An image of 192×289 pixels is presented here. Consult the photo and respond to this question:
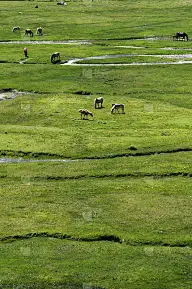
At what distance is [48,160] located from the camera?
1940 inches

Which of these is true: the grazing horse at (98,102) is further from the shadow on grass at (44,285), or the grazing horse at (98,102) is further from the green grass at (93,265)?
the shadow on grass at (44,285)

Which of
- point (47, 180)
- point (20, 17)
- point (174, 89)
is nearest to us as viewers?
point (47, 180)

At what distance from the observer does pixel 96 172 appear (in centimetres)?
4562

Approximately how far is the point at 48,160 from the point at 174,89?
1070 inches

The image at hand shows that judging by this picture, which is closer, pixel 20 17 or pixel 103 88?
pixel 103 88

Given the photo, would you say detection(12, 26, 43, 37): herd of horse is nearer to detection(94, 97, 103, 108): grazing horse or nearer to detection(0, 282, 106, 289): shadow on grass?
detection(94, 97, 103, 108): grazing horse

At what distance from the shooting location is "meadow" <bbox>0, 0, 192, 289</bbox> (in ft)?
104

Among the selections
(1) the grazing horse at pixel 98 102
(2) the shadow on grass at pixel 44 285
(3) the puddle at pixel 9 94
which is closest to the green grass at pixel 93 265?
(2) the shadow on grass at pixel 44 285

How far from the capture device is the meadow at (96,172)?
31609 millimetres

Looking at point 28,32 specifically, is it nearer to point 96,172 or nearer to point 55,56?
point 55,56

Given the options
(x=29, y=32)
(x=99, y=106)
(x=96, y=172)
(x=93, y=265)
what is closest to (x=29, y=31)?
(x=29, y=32)

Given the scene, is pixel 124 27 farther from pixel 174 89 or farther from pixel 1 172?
pixel 1 172

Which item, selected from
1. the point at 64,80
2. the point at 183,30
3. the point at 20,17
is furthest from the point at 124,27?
the point at 64,80

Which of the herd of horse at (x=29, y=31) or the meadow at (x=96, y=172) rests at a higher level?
the herd of horse at (x=29, y=31)
